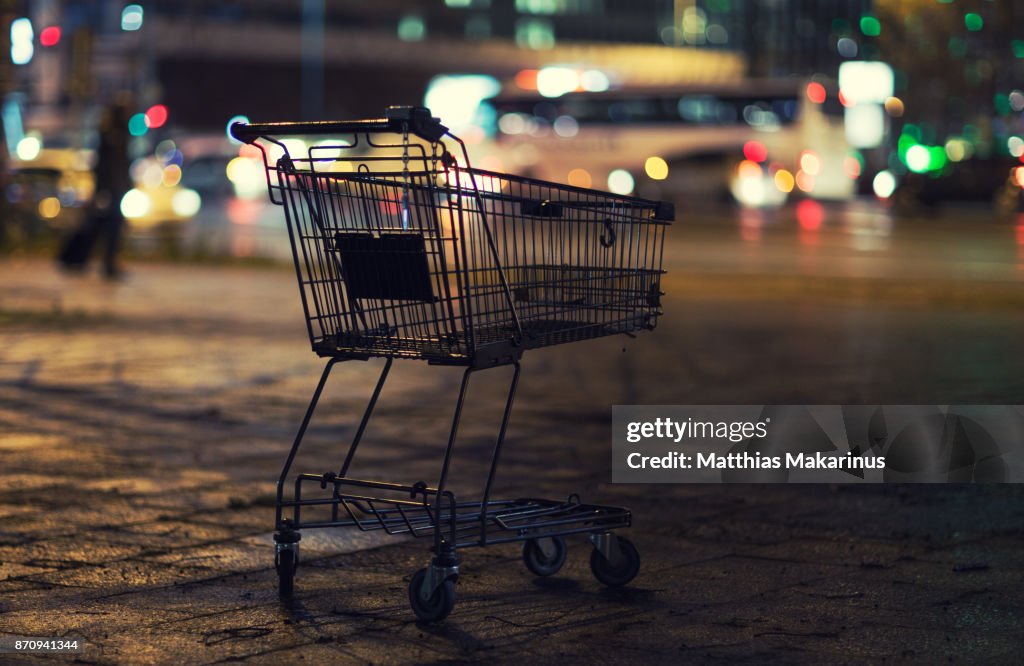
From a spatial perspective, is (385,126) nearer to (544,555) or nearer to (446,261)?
(446,261)

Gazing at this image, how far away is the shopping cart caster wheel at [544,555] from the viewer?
5.11 meters

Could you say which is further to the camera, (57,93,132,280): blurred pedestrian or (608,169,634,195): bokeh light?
(608,169,634,195): bokeh light

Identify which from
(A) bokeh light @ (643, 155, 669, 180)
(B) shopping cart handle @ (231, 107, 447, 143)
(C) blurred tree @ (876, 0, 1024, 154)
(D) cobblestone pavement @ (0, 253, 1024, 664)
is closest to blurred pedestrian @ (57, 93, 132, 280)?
(D) cobblestone pavement @ (0, 253, 1024, 664)

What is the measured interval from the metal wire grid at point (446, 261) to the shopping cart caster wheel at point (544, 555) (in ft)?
2.18

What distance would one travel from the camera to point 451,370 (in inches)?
419

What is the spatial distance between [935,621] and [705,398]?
461 cm

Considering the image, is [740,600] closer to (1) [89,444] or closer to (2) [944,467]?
(2) [944,467]

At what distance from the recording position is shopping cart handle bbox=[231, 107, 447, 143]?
4.43 meters

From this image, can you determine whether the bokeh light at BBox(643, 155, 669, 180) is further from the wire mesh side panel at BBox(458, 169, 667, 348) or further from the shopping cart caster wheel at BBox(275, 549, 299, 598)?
the shopping cart caster wheel at BBox(275, 549, 299, 598)

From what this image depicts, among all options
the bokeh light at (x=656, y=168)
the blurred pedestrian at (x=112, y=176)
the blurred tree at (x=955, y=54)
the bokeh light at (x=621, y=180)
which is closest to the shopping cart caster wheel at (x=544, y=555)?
the blurred pedestrian at (x=112, y=176)

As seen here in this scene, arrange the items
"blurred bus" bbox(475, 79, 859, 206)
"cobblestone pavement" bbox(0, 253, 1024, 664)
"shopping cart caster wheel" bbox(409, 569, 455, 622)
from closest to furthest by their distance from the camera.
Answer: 1. "cobblestone pavement" bbox(0, 253, 1024, 664)
2. "shopping cart caster wheel" bbox(409, 569, 455, 622)
3. "blurred bus" bbox(475, 79, 859, 206)

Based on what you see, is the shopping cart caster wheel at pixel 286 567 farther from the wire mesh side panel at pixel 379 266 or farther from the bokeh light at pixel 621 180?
the bokeh light at pixel 621 180

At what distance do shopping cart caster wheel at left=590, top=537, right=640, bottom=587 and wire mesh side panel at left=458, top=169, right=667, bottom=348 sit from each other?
707 millimetres

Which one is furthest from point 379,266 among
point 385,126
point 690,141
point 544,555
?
point 690,141
